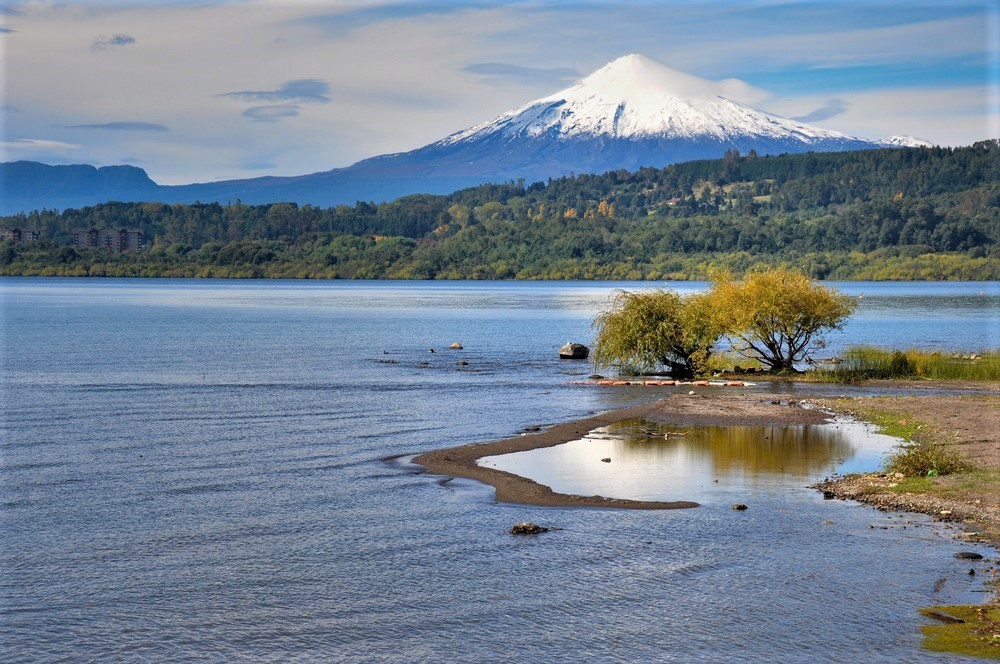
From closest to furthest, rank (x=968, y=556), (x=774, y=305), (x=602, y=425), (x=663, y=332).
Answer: (x=968, y=556) → (x=602, y=425) → (x=774, y=305) → (x=663, y=332)

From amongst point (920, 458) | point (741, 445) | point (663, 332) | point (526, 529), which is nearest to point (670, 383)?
point (663, 332)

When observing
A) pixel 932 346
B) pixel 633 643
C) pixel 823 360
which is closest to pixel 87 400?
pixel 633 643

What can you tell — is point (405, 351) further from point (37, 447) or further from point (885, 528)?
point (885, 528)

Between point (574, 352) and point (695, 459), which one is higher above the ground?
point (574, 352)

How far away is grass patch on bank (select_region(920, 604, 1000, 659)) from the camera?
603 inches

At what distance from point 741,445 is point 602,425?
6299mm

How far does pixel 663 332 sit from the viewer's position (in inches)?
2108

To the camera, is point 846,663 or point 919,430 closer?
point 846,663

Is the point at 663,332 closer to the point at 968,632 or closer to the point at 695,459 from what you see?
the point at 695,459

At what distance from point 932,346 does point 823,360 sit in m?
21.9

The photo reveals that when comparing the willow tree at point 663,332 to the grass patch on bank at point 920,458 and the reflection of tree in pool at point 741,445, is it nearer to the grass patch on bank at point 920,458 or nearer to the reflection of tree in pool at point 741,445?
the reflection of tree in pool at point 741,445

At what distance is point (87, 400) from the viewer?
151ft

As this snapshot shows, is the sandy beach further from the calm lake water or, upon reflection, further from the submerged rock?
the submerged rock

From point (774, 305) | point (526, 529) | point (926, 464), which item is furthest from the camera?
point (774, 305)
